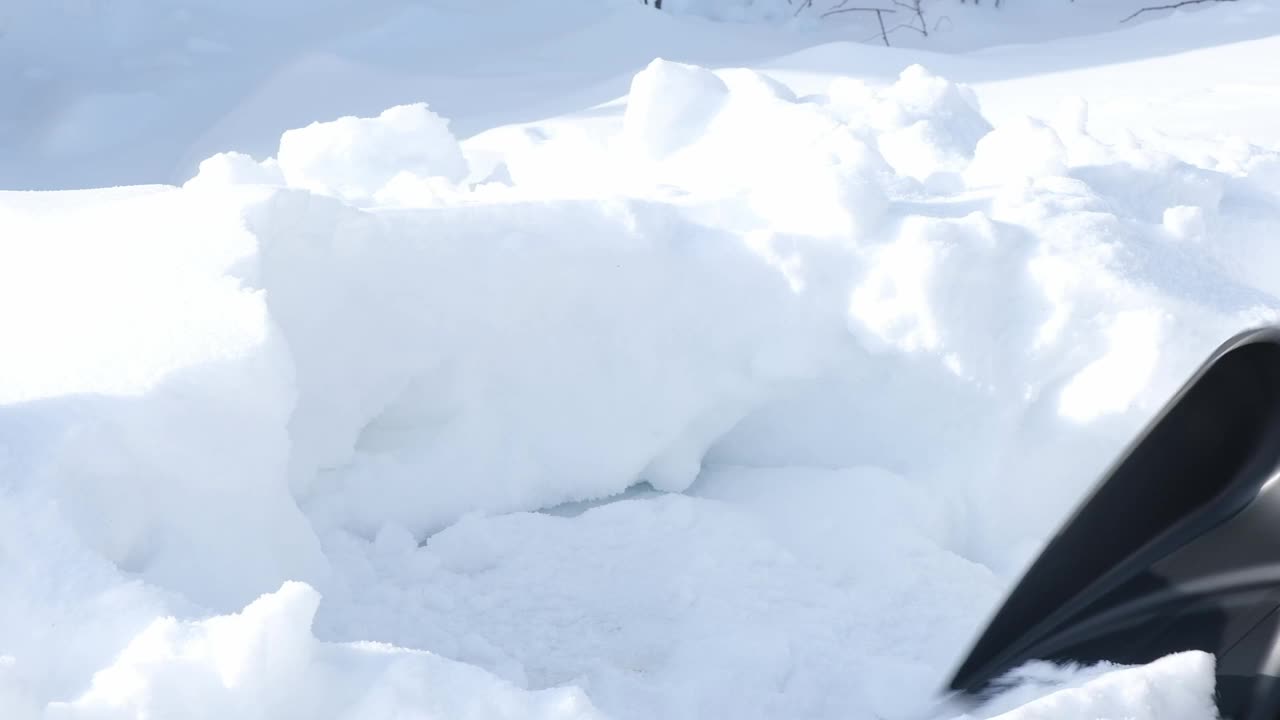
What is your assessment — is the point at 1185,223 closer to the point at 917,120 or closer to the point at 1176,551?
the point at 917,120

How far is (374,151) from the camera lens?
2.38m

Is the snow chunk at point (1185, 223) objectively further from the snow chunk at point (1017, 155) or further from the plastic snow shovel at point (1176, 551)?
the plastic snow shovel at point (1176, 551)

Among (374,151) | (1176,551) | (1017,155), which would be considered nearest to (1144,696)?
(1176,551)

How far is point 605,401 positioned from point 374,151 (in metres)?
0.94

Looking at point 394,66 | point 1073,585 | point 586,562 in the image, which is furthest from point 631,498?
point 394,66

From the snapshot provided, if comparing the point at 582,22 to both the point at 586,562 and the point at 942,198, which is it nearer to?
the point at 942,198

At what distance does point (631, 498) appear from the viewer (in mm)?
1709

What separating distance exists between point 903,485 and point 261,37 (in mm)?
3763

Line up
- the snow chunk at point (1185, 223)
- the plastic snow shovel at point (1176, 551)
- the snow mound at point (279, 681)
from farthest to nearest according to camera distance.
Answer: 1. the snow chunk at point (1185, 223)
2. the plastic snow shovel at point (1176, 551)
3. the snow mound at point (279, 681)

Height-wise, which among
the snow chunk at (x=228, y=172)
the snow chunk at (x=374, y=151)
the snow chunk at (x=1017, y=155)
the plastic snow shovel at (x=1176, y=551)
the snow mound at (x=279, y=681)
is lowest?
the plastic snow shovel at (x=1176, y=551)

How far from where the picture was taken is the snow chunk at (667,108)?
225 cm

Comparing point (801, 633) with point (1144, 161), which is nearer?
point (801, 633)

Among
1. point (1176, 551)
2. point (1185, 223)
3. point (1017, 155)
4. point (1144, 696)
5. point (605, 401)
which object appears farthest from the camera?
point (1017, 155)

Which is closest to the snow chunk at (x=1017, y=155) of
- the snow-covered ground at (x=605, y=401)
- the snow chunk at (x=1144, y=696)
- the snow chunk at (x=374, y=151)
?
the snow-covered ground at (x=605, y=401)
